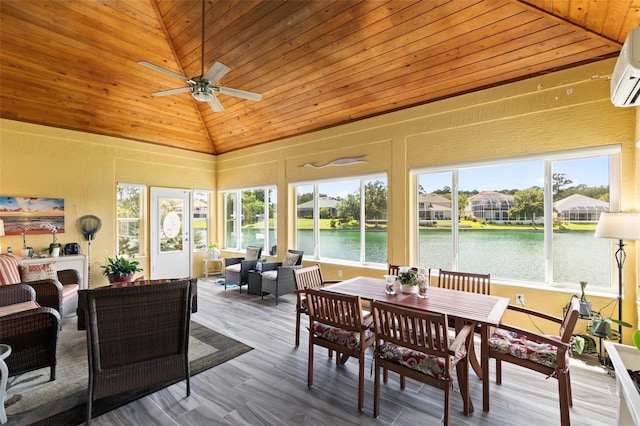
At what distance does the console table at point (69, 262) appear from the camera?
458cm

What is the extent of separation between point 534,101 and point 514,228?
1.59 meters

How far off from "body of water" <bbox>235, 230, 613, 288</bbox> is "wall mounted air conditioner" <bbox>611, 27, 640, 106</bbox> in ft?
5.77

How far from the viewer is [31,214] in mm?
4883

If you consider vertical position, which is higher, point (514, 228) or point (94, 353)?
point (514, 228)

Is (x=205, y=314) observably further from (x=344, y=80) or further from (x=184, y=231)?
(x=344, y=80)

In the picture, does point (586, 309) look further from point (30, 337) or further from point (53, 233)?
point (53, 233)

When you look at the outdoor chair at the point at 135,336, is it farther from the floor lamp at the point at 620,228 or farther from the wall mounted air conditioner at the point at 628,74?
the floor lamp at the point at 620,228

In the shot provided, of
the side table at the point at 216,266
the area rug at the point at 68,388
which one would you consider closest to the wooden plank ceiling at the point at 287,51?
the side table at the point at 216,266

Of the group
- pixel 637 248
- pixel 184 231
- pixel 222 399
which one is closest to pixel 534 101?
pixel 637 248

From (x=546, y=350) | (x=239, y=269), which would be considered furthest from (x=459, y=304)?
(x=239, y=269)

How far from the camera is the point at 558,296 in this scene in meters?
3.29

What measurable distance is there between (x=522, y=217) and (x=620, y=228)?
1094mm

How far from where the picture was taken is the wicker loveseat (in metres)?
3.38

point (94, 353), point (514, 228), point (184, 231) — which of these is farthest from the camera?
point (184, 231)
